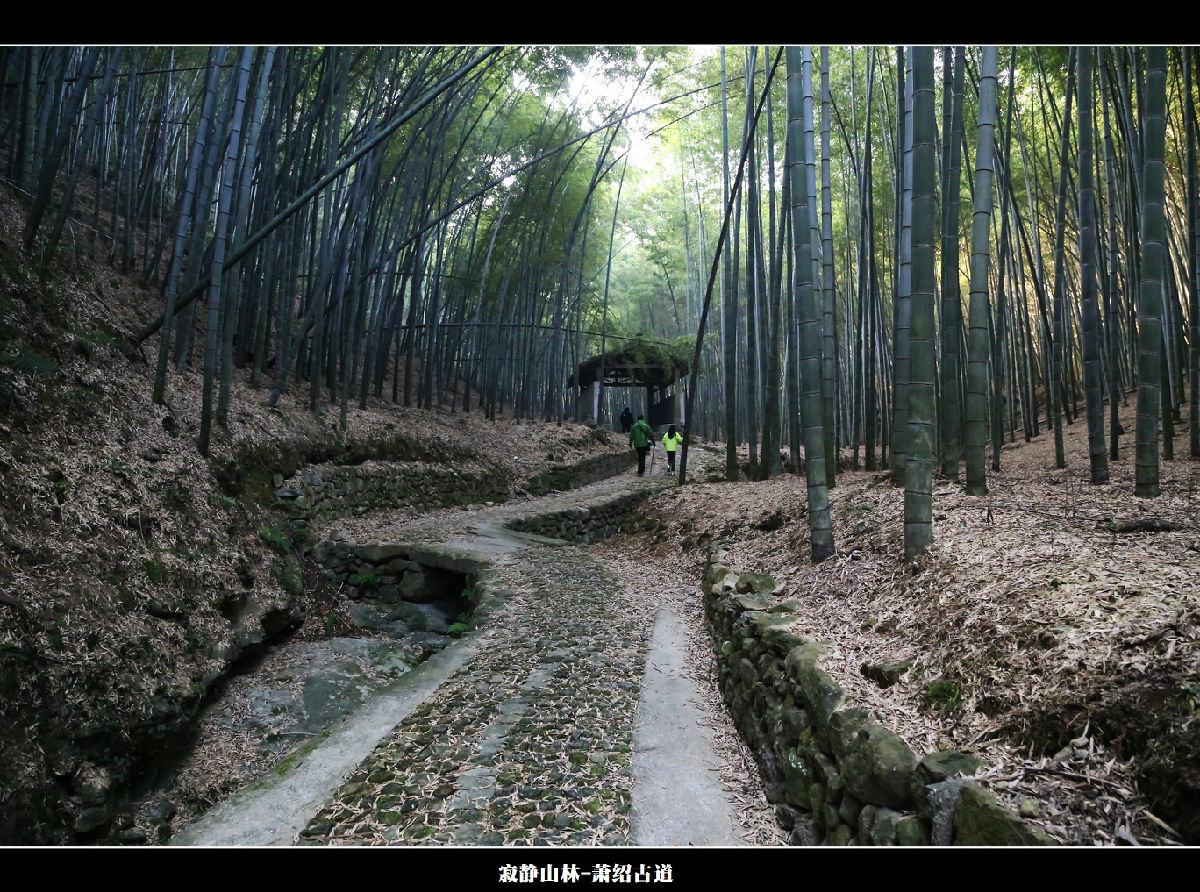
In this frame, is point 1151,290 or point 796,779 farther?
point 1151,290

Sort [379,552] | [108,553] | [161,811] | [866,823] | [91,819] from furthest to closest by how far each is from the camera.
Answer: [379,552]
[108,553]
[161,811]
[91,819]
[866,823]

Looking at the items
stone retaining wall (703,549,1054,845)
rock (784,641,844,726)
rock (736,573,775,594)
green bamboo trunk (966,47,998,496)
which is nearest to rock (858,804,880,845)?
stone retaining wall (703,549,1054,845)

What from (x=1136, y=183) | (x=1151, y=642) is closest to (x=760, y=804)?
(x=1151, y=642)

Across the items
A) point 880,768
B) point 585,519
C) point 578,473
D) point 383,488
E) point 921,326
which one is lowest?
point 880,768

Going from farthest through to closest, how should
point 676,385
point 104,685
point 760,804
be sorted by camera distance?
1. point 676,385
2. point 104,685
3. point 760,804

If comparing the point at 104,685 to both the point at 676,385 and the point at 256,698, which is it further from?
the point at 676,385

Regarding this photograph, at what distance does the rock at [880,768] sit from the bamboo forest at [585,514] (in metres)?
0.01

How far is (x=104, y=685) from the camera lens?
7.54 feet

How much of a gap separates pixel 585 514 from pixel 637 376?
9994 mm

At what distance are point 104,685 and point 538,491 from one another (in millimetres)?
7304

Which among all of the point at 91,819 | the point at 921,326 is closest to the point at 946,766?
the point at 921,326

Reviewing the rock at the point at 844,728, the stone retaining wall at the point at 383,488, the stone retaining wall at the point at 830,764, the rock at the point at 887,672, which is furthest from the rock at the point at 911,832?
the stone retaining wall at the point at 383,488

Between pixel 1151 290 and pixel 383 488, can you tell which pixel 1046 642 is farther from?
pixel 383 488

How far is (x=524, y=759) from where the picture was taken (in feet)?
6.86
